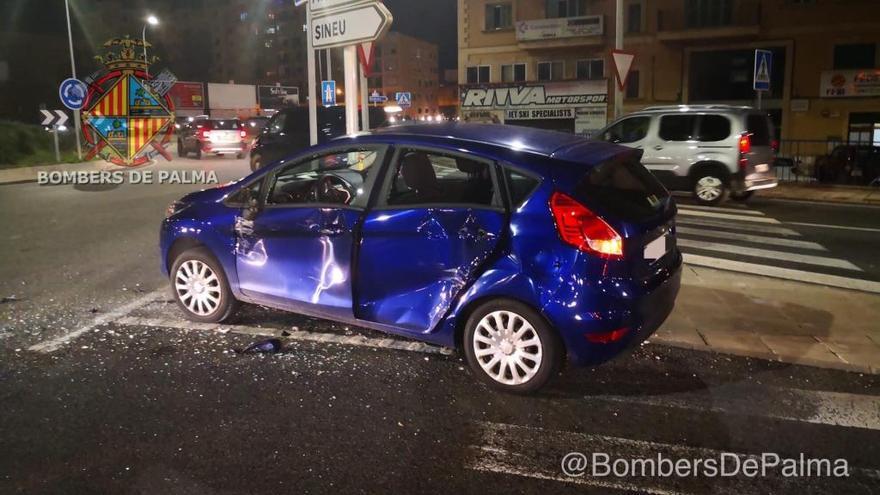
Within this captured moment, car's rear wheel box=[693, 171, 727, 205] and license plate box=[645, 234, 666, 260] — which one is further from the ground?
license plate box=[645, 234, 666, 260]

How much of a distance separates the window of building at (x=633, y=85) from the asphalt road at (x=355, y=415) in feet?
103

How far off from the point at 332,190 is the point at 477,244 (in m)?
1.64

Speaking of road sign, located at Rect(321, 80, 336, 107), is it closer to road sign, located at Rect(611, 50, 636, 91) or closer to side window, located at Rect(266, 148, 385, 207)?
road sign, located at Rect(611, 50, 636, 91)

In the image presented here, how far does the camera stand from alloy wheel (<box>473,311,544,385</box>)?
4.11 m

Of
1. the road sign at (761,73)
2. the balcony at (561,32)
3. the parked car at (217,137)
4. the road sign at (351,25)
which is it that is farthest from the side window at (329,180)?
the balcony at (561,32)

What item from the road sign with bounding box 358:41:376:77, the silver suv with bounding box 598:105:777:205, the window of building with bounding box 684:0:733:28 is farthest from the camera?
the window of building with bounding box 684:0:733:28

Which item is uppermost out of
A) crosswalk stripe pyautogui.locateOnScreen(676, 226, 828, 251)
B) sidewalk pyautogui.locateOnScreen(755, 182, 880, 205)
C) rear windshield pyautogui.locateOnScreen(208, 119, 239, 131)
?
rear windshield pyautogui.locateOnScreen(208, 119, 239, 131)

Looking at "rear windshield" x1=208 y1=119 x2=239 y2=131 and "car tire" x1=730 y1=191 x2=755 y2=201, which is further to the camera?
"rear windshield" x1=208 y1=119 x2=239 y2=131

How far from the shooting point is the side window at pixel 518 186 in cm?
405

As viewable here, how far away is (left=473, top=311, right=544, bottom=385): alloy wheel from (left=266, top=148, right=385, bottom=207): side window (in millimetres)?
1199

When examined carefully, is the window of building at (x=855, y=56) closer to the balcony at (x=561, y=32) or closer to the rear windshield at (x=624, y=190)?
the balcony at (x=561, y=32)

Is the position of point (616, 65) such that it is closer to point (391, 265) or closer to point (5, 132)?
point (391, 265)

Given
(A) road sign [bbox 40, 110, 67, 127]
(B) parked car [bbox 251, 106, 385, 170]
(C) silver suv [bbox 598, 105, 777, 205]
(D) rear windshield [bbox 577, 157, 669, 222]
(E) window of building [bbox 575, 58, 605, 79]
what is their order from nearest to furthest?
(D) rear windshield [bbox 577, 157, 669, 222], (C) silver suv [bbox 598, 105, 777, 205], (B) parked car [bbox 251, 106, 385, 170], (A) road sign [bbox 40, 110, 67, 127], (E) window of building [bbox 575, 58, 605, 79]

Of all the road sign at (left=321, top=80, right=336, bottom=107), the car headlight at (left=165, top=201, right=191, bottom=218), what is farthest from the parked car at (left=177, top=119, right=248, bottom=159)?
the car headlight at (left=165, top=201, right=191, bottom=218)
